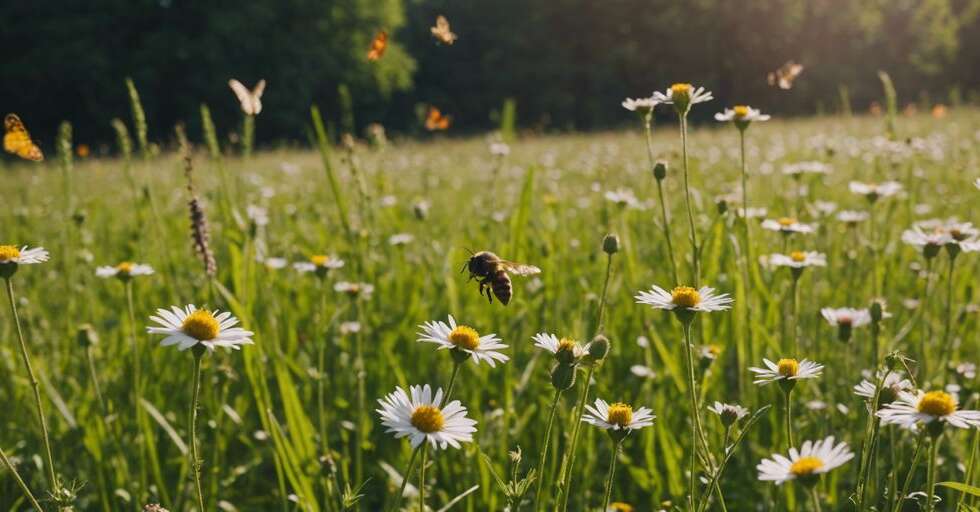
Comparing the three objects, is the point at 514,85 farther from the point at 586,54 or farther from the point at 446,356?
the point at 446,356

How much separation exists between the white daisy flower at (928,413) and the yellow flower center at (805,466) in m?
0.12

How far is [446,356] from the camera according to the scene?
2234 millimetres

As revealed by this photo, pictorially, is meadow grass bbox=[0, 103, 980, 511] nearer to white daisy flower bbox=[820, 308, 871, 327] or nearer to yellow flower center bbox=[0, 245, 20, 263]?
white daisy flower bbox=[820, 308, 871, 327]

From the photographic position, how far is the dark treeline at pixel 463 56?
2342 cm

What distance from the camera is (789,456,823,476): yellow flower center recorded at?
0.92 m

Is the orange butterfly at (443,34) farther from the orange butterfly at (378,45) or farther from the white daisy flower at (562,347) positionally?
the white daisy flower at (562,347)

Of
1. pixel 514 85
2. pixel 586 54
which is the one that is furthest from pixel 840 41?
pixel 514 85

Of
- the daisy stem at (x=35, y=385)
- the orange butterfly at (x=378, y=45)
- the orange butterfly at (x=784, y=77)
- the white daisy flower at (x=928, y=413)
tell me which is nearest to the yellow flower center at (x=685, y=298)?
the white daisy flower at (x=928, y=413)

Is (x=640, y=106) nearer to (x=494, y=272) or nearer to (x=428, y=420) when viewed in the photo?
(x=494, y=272)

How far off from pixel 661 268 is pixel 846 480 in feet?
3.40

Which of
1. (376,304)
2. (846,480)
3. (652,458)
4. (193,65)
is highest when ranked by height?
(193,65)

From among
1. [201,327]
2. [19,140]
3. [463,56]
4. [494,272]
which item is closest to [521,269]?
[494,272]

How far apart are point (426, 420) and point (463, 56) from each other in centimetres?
3382

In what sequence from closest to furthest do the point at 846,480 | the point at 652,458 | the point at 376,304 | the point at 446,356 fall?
the point at 652,458
the point at 846,480
the point at 446,356
the point at 376,304
